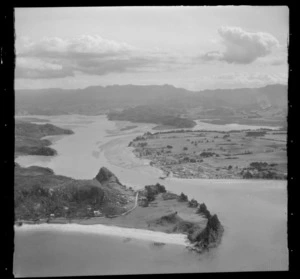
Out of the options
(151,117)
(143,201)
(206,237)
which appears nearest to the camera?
(206,237)

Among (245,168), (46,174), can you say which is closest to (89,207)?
Result: (46,174)

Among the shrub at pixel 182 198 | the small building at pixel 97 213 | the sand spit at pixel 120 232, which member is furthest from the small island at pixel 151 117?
the sand spit at pixel 120 232

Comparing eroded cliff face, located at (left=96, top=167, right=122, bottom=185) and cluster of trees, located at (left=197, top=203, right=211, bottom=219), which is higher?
eroded cliff face, located at (left=96, top=167, right=122, bottom=185)

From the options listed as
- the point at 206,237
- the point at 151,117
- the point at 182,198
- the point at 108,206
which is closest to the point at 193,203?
the point at 182,198

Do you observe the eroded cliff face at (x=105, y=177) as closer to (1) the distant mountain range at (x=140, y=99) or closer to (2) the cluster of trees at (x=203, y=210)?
(1) the distant mountain range at (x=140, y=99)

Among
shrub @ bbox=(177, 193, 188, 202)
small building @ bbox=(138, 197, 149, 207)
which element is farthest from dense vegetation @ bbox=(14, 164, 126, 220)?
shrub @ bbox=(177, 193, 188, 202)

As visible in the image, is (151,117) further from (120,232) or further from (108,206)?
(120,232)

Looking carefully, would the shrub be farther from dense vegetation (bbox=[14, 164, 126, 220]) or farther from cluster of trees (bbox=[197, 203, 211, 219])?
dense vegetation (bbox=[14, 164, 126, 220])
